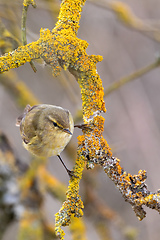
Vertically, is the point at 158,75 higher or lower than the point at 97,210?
higher

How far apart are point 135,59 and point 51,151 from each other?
371cm

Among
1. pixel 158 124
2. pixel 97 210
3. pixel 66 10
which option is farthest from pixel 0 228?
pixel 158 124

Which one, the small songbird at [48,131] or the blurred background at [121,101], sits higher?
the blurred background at [121,101]

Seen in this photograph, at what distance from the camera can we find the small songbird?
233 cm

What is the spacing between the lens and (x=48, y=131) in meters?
2.42

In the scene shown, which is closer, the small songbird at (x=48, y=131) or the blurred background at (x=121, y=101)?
the small songbird at (x=48, y=131)

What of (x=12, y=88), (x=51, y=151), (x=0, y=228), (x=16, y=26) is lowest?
(x=51, y=151)

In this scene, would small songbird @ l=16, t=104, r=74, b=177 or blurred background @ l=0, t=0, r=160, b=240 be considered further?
blurred background @ l=0, t=0, r=160, b=240

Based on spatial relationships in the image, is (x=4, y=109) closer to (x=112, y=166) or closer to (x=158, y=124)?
(x=158, y=124)

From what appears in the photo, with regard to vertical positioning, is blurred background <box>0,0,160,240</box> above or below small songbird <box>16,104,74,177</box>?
above

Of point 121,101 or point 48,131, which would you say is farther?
point 121,101

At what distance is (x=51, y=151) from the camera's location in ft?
7.60

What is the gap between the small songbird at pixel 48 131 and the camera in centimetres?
233

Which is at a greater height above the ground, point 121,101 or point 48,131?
point 121,101
